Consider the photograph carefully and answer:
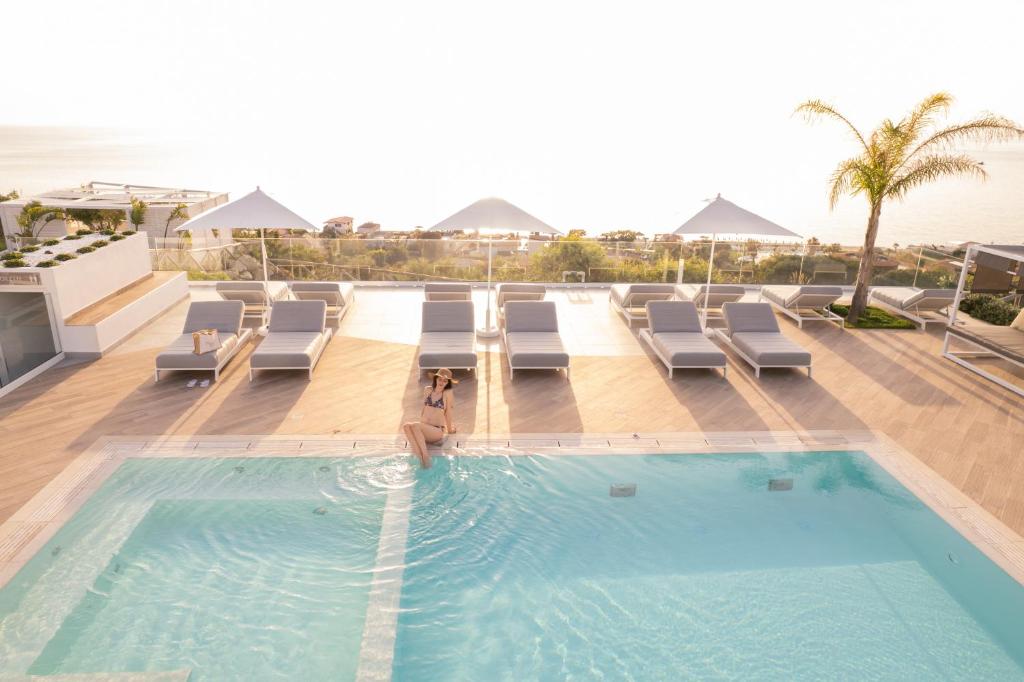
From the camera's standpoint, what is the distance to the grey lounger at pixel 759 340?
963 centimetres

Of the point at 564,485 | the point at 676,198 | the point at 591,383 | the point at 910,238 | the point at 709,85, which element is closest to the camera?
the point at 564,485

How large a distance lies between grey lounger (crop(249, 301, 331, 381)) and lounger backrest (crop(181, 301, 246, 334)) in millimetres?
609

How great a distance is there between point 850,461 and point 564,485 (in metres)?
3.56

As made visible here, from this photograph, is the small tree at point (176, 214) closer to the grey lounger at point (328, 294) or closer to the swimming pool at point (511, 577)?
the grey lounger at point (328, 294)

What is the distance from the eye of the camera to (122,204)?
2583 cm

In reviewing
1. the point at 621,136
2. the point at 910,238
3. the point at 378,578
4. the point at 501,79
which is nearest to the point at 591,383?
the point at 378,578

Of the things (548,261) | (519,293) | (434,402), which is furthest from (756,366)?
(548,261)

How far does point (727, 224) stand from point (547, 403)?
5.10 meters

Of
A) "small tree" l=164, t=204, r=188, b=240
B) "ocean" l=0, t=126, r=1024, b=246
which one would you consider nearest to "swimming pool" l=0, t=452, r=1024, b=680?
"small tree" l=164, t=204, r=188, b=240

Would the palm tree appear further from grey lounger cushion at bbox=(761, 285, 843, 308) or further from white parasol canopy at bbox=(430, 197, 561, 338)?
→ white parasol canopy at bbox=(430, 197, 561, 338)

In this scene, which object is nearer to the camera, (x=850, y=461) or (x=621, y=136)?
(x=850, y=461)

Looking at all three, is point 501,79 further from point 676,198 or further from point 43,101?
point 43,101

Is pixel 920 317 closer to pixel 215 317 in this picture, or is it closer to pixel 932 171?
pixel 932 171

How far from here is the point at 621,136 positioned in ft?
631
